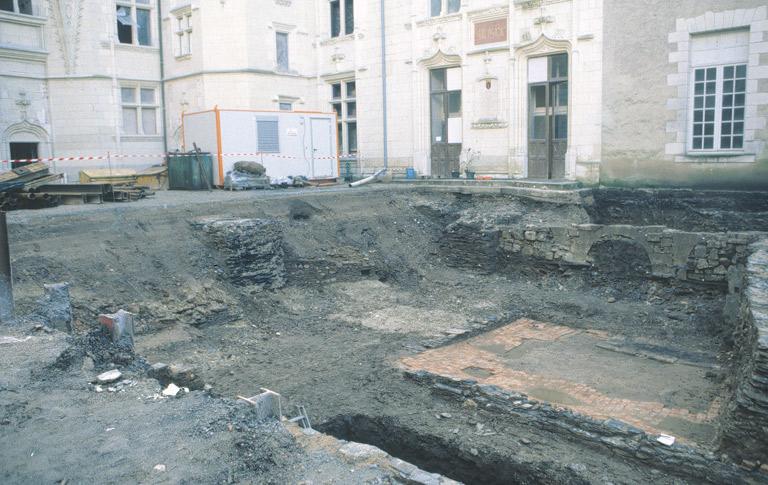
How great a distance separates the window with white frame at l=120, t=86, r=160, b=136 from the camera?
74.3 ft

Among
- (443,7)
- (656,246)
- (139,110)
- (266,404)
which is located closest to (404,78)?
(443,7)

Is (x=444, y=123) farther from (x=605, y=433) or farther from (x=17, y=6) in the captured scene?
(x=605, y=433)

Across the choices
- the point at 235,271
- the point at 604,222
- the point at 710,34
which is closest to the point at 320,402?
the point at 235,271

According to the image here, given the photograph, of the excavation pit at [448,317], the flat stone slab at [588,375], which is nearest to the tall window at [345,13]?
the excavation pit at [448,317]

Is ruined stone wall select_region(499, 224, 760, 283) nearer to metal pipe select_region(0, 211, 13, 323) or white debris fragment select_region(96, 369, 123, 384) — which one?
white debris fragment select_region(96, 369, 123, 384)

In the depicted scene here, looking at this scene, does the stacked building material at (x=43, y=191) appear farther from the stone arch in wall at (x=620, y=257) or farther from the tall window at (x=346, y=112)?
the stone arch in wall at (x=620, y=257)

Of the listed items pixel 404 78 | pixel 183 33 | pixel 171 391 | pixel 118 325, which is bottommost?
pixel 171 391

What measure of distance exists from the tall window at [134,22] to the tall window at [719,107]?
60.9ft

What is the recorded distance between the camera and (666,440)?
21.6ft

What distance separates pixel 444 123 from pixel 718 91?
847 cm

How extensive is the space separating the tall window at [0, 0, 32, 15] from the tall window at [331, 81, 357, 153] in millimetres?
10361

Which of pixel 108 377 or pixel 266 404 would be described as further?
pixel 108 377

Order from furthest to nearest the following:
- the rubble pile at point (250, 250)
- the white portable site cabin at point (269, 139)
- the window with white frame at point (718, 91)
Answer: the white portable site cabin at point (269, 139) → the window with white frame at point (718, 91) → the rubble pile at point (250, 250)

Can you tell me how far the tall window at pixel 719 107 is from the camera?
14.8m
